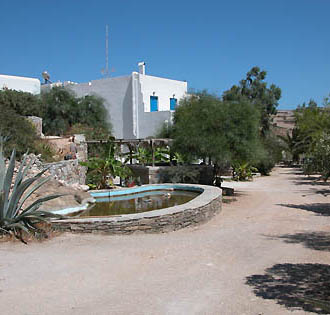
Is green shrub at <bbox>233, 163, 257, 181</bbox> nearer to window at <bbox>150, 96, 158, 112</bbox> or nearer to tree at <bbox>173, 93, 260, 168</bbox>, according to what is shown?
tree at <bbox>173, 93, 260, 168</bbox>

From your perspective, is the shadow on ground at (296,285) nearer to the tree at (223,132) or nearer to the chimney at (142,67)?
the tree at (223,132)

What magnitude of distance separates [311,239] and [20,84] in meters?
29.8

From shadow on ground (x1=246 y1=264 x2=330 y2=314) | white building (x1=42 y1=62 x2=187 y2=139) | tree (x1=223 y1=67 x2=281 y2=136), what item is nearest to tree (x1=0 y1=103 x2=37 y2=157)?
shadow on ground (x1=246 y1=264 x2=330 y2=314)

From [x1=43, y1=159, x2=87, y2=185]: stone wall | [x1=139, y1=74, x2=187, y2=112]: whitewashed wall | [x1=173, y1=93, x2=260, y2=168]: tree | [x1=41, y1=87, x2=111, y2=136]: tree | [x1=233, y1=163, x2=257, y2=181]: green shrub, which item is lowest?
[x1=233, y1=163, x2=257, y2=181]: green shrub

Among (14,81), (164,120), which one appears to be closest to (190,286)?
(164,120)

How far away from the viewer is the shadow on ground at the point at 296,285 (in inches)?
181

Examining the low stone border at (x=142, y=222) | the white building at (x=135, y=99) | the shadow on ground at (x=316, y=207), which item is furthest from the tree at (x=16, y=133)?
the white building at (x=135, y=99)

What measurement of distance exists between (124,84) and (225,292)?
29.0 metres

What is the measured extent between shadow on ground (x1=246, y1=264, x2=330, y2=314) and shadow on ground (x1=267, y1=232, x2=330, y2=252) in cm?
156

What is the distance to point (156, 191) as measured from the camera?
624 inches

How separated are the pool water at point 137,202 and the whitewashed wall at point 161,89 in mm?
17438

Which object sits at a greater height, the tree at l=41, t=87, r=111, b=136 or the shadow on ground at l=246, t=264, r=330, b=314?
the tree at l=41, t=87, r=111, b=136

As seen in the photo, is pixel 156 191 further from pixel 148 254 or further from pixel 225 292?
pixel 225 292

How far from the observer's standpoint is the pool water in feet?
37.4
